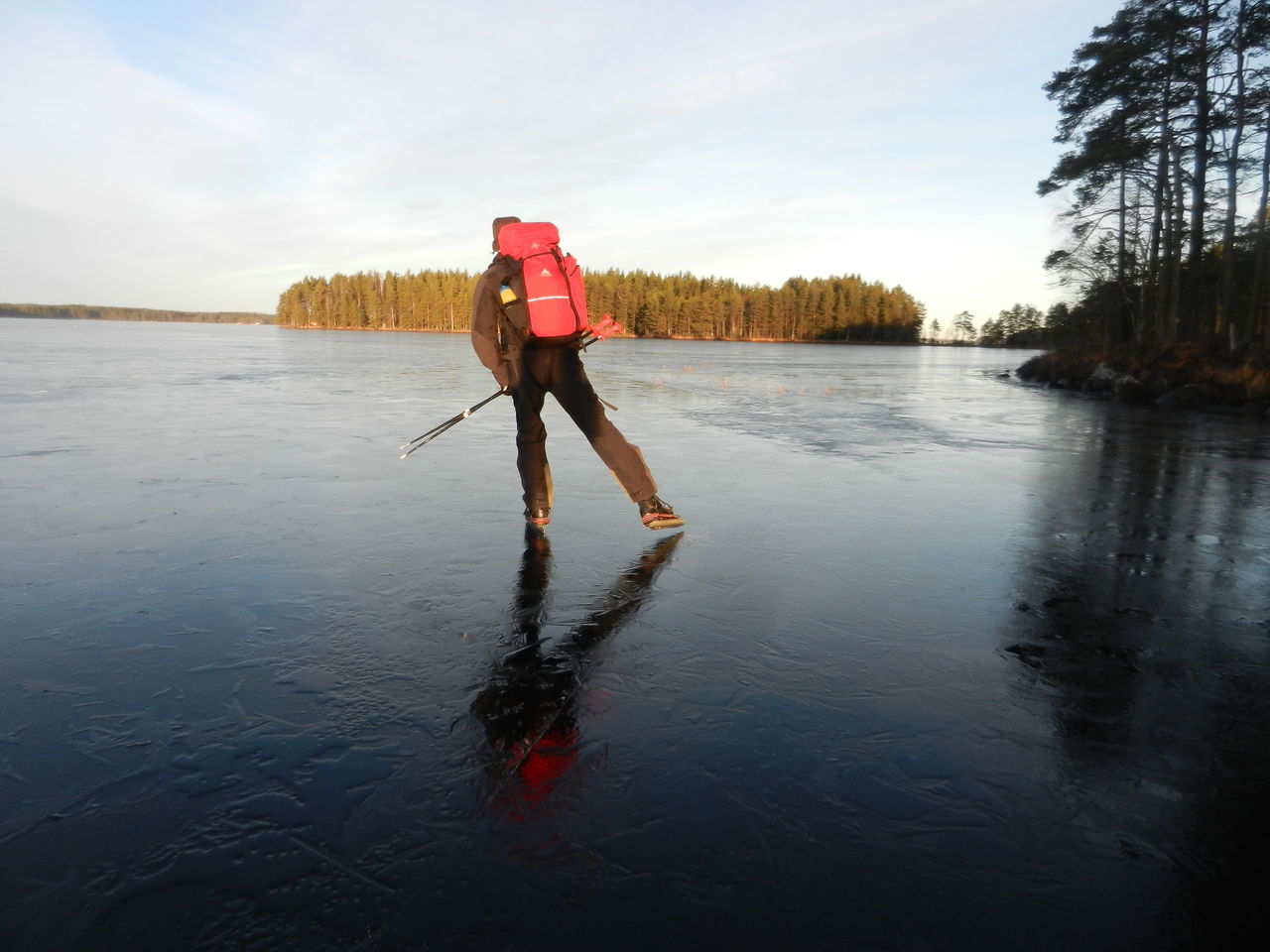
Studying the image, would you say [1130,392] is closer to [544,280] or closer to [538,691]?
[544,280]

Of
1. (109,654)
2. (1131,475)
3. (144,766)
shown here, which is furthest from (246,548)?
(1131,475)

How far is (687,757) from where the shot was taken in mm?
2307

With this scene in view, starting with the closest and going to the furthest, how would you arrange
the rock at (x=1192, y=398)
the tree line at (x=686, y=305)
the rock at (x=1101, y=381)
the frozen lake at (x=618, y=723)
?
the frozen lake at (x=618, y=723), the rock at (x=1192, y=398), the rock at (x=1101, y=381), the tree line at (x=686, y=305)

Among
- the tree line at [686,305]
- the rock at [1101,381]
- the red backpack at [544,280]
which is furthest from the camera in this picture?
the tree line at [686,305]

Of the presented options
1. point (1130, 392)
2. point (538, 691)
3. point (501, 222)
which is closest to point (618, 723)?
point (538, 691)

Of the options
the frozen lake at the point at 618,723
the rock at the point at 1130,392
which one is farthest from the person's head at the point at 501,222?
the rock at the point at 1130,392

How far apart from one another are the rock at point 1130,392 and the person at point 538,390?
20210 millimetres

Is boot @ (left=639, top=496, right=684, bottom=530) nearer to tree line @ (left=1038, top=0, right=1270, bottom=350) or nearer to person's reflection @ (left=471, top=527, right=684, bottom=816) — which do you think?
person's reflection @ (left=471, top=527, right=684, bottom=816)

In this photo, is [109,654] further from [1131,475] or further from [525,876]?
[1131,475]

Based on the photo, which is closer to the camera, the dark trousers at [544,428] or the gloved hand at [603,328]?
the dark trousers at [544,428]

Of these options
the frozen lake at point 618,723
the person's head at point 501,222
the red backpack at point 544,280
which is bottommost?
the frozen lake at point 618,723

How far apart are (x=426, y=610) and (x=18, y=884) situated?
183 cm

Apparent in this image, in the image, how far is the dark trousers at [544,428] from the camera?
5145 millimetres

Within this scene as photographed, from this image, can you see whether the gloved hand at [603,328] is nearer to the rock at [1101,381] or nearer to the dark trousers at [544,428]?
the dark trousers at [544,428]
